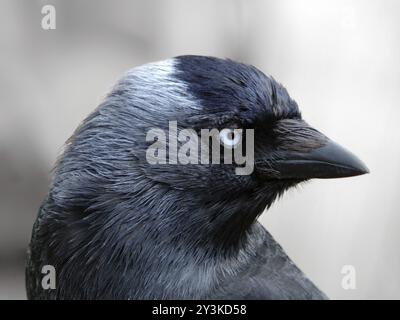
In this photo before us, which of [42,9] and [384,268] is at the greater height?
[42,9]

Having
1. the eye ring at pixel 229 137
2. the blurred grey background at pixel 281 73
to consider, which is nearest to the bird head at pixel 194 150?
the eye ring at pixel 229 137

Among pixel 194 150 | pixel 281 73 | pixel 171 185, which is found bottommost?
pixel 171 185

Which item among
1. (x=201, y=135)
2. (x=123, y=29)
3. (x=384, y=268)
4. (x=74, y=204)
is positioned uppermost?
(x=123, y=29)

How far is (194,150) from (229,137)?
11 cm

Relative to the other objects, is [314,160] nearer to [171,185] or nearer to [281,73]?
[171,185]

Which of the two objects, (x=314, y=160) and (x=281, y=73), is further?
(x=281, y=73)

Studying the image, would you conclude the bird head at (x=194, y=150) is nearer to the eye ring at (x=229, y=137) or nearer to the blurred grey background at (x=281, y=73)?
the eye ring at (x=229, y=137)

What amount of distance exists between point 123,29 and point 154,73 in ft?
4.70

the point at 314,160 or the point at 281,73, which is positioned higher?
the point at 281,73

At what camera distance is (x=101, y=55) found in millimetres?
3668

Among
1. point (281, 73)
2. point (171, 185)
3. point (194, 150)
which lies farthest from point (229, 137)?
point (281, 73)

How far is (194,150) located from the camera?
221 cm
